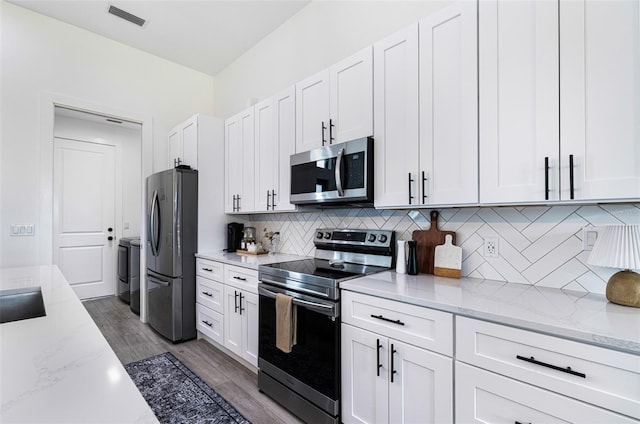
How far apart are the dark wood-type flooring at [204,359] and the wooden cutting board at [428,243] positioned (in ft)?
4.14

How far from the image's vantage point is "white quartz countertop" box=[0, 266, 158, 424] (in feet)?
1.80

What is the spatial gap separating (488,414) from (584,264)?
840 mm

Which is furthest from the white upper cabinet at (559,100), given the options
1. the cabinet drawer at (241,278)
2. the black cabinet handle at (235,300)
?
the black cabinet handle at (235,300)

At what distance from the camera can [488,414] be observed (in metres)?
1.17

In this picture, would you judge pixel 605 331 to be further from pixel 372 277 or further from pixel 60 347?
pixel 60 347

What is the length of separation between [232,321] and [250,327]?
11.8 inches

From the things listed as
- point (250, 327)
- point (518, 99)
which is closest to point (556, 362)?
point (518, 99)

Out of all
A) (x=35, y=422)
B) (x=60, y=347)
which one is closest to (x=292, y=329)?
(x=60, y=347)

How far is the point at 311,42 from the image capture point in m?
2.89

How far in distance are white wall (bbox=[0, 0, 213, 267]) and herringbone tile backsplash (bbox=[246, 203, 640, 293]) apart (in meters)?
3.42

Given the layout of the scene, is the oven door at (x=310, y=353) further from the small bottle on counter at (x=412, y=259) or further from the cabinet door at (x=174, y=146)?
the cabinet door at (x=174, y=146)

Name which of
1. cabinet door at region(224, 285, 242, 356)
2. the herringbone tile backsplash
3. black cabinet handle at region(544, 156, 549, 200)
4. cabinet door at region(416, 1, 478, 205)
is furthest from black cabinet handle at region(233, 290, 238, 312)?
black cabinet handle at region(544, 156, 549, 200)

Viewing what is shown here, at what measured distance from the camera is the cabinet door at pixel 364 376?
59.8 inches

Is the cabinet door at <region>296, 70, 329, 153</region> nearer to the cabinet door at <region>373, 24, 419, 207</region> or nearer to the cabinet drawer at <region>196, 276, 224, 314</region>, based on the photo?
the cabinet door at <region>373, 24, 419, 207</region>
